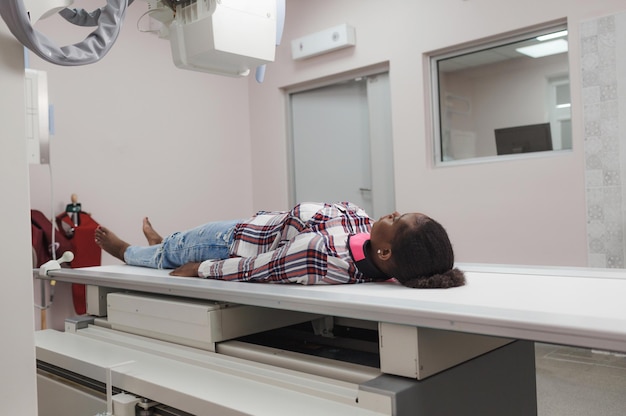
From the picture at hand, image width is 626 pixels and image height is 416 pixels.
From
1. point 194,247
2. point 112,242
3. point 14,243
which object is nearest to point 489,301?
point 14,243

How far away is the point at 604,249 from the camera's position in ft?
9.38

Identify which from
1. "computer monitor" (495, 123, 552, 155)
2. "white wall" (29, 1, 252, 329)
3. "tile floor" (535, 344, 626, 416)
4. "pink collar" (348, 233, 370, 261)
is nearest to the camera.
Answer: "pink collar" (348, 233, 370, 261)

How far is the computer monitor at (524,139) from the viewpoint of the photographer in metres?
3.13

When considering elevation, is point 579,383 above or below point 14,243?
below

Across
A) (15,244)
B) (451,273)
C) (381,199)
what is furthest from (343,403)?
(381,199)

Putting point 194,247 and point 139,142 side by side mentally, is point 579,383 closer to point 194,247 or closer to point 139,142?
point 194,247

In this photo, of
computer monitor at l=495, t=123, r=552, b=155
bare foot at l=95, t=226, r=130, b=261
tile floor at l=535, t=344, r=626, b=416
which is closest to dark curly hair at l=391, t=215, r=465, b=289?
tile floor at l=535, t=344, r=626, b=416

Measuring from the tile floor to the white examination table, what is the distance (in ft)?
3.13

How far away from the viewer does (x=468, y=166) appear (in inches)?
131

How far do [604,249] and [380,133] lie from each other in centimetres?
162

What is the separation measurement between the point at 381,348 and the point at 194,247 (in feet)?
3.41

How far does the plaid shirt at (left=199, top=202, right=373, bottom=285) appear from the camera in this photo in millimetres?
1428

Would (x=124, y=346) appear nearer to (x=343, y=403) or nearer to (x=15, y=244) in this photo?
(x=15, y=244)

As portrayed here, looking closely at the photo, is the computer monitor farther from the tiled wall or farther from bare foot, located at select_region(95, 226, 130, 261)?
bare foot, located at select_region(95, 226, 130, 261)
